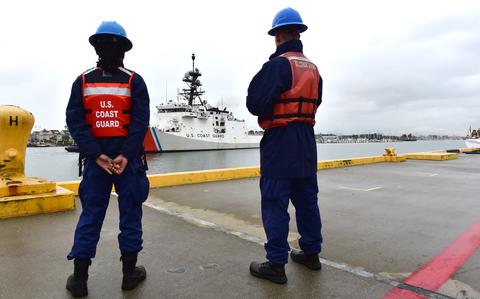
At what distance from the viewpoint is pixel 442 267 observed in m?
2.47

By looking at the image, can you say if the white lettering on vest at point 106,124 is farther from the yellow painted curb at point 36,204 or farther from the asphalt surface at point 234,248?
the yellow painted curb at point 36,204

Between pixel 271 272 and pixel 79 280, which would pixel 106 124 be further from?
pixel 271 272

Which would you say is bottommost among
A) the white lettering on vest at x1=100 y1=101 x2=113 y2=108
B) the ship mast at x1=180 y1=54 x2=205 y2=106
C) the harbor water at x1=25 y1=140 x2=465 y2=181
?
the harbor water at x1=25 y1=140 x2=465 y2=181

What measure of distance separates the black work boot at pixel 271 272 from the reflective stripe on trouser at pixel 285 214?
0.13 ft

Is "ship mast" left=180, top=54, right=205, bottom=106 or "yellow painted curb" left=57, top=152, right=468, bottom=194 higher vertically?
"ship mast" left=180, top=54, right=205, bottom=106

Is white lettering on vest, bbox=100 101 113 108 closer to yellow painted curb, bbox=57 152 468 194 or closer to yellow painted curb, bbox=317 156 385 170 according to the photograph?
yellow painted curb, bbox=57 152 468 194

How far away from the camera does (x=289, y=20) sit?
2.45 metres

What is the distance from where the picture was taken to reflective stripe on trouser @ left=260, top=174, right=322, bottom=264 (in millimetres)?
2334

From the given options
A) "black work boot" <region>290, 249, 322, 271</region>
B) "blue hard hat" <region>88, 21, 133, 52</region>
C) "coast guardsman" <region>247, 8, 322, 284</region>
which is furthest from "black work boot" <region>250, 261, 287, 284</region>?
"blue hard hat" <region>88, 21, 133, 52</region>

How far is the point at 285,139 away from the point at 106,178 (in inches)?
48.9

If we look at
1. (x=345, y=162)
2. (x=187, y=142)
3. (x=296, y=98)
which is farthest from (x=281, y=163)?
(x=187, y=142)

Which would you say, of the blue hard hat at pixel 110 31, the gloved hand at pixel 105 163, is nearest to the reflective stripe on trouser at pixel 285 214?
the gloved hand at pixel 105 163

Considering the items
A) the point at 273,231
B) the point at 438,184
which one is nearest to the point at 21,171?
the point at 273,231

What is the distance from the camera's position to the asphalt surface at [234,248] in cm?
214
